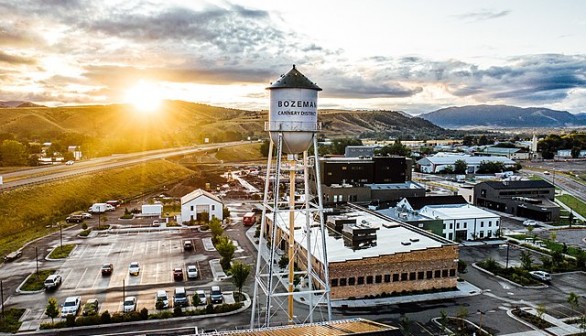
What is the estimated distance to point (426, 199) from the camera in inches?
2564

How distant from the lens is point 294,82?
27188 millimetres

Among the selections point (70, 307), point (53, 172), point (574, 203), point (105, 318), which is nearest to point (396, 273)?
point (105, 318)

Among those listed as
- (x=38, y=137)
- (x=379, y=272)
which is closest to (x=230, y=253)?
(x=379, y=272)

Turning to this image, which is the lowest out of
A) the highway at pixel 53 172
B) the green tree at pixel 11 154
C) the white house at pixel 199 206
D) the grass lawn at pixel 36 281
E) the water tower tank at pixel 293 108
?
the grass lawn at pixel 36 281

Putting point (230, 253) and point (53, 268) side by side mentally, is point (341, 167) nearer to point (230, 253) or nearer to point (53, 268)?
point (230, 253)

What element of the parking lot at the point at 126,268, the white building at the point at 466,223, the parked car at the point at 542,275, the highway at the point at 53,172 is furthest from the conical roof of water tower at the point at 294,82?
the highway at the point at 53,172

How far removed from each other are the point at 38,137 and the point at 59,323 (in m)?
169

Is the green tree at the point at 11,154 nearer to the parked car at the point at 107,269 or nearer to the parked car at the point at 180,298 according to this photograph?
the parked car at the point at 107,269

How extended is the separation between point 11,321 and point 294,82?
25547 mm

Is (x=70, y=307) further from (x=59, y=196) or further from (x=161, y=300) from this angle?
(x=59, y=196)

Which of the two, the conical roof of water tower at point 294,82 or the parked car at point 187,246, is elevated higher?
the conical roof of water tower at point 294,82

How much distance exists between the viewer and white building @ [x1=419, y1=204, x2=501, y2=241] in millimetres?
58844

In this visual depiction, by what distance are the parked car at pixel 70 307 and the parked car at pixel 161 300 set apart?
5.63 metres

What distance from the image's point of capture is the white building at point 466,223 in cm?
5884
